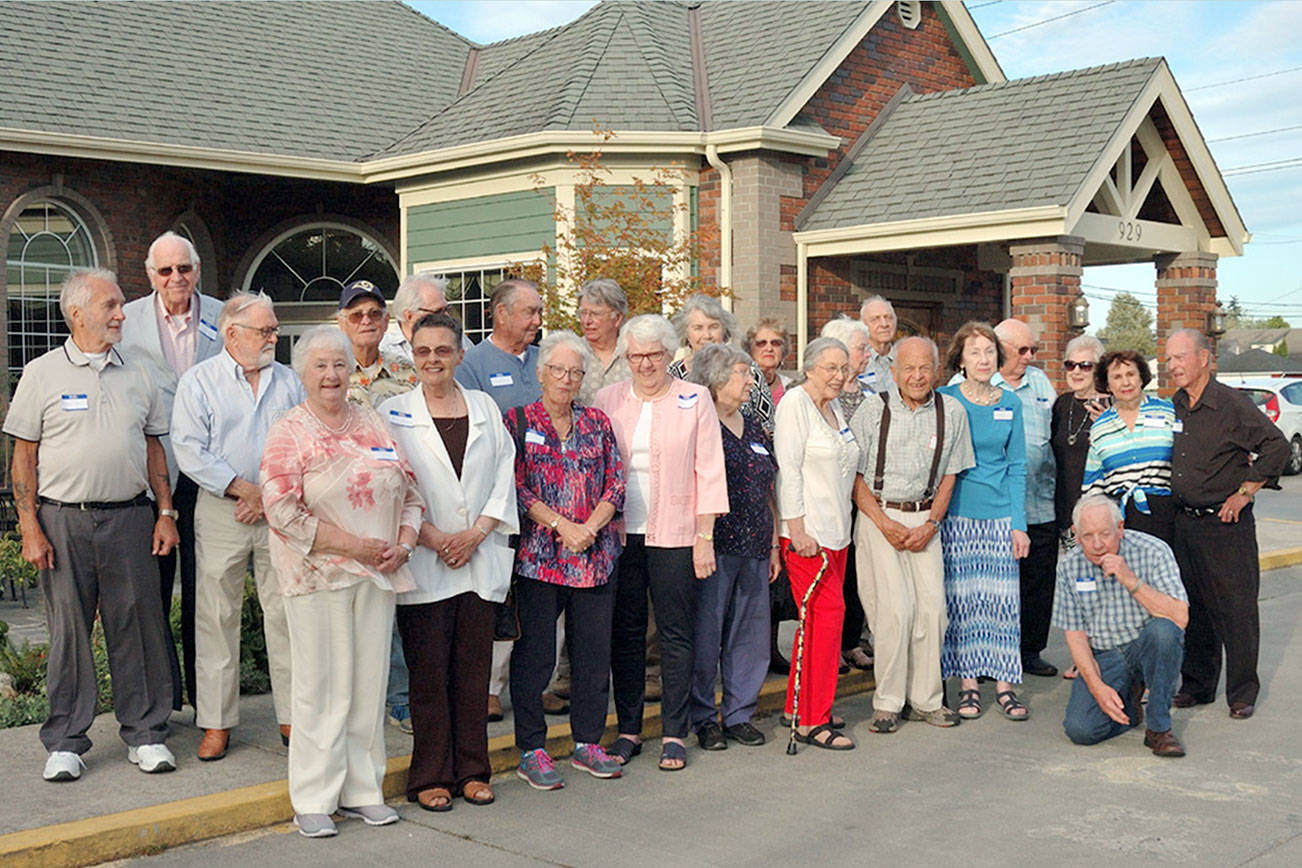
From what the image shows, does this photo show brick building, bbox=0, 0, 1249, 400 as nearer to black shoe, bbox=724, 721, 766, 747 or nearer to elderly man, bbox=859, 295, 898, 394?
elderly man, bbox=859, 295, 898, 394

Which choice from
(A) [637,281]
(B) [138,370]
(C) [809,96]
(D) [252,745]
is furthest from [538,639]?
(C) [809,96]

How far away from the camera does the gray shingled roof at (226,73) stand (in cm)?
1545

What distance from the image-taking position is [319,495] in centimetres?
539

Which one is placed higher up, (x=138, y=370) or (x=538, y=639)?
(x=138, y=370)

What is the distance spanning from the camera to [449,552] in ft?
18.8

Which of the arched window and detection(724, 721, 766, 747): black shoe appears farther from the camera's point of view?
the arched window

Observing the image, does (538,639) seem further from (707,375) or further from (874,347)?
(874,347)

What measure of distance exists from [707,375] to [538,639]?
149 cm

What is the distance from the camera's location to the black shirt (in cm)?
758

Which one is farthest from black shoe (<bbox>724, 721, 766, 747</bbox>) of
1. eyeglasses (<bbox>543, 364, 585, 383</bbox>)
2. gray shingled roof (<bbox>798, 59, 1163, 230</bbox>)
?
gray shingled roof (<bbox>798, 59, 1163, 230</bbox>)

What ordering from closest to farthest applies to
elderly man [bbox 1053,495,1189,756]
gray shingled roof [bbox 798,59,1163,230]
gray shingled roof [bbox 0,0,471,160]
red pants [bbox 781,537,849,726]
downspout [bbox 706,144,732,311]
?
1. elderly man [bbox 1053,495,1189,756]
2. red pants [bbox 781,537,849,726]
3. gray shingled roof [bbox 798,59,1163,230]
4. downspout [bbox 706,144,732,311]
5. gray shingled roof [bbox 0,0,471,160]

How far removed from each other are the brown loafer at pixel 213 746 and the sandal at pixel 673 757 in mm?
1941

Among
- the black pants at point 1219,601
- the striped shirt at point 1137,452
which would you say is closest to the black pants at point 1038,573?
the striped shirt at point 1137,452

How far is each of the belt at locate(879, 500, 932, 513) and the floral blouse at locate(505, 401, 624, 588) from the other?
1706 mm
